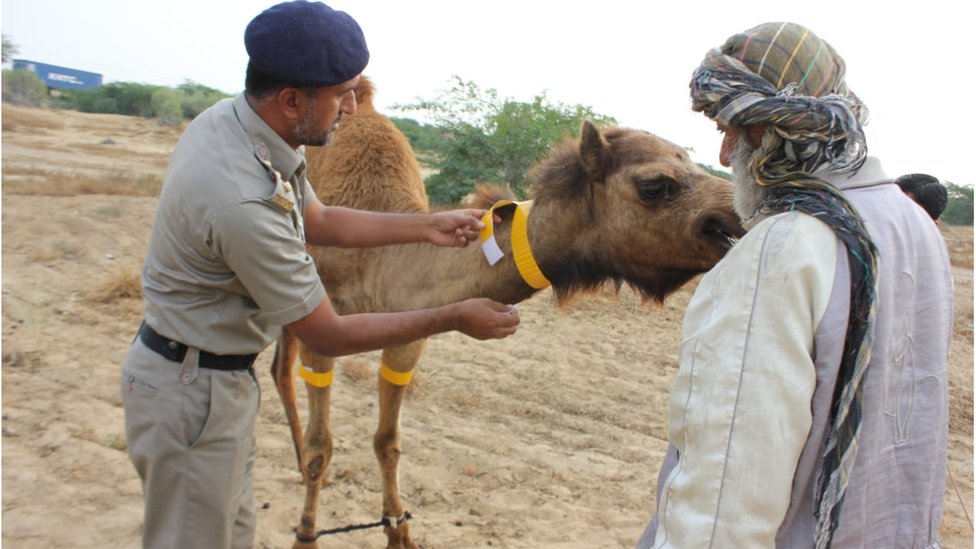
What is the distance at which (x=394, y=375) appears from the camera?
4.70 metres

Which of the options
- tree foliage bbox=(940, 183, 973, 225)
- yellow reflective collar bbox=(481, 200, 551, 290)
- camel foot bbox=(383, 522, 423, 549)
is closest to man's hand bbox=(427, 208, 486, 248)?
yellow reflective collar bbox=(481, 200, 551, 290)

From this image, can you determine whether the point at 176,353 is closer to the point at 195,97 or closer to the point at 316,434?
the point at 316,434

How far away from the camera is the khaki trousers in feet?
8.42

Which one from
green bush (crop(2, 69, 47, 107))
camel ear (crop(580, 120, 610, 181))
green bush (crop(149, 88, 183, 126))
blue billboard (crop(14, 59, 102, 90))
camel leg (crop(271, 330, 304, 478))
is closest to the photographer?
camel ear (crop(580, 120, 610, 181))

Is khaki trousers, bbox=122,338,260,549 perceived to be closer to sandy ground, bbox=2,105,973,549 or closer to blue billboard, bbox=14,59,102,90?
sandy ground, bbox=2,105,973,549

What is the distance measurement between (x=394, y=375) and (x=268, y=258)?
2451mm

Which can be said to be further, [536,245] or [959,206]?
[959,206]

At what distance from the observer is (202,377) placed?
8.49ft

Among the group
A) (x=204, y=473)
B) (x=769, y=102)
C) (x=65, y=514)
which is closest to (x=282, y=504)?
(x=65, y=514)

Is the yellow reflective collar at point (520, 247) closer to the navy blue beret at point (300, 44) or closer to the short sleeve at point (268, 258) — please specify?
the short sleeve at point (268, 258)

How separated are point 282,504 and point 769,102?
4.39 meters

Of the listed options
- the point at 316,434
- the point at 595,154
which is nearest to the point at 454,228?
the point at 595,154

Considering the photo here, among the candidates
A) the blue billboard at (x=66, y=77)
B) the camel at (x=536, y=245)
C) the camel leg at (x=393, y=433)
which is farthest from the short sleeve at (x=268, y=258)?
the blue billboard at (x=66, y=77)

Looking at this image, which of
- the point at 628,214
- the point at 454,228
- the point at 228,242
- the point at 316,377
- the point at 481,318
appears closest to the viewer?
the point at 228,242
